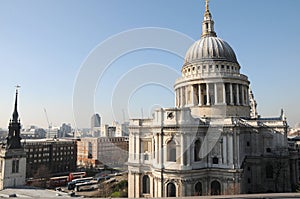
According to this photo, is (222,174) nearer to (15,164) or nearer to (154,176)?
(154,176)

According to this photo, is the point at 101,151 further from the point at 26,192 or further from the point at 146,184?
the point at 26,192

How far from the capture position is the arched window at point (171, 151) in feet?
113

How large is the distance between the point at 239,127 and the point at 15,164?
1284 inches

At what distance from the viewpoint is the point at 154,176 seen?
35125mm

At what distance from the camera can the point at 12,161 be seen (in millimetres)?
34844

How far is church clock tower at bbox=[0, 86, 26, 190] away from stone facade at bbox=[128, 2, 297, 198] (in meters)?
16.1

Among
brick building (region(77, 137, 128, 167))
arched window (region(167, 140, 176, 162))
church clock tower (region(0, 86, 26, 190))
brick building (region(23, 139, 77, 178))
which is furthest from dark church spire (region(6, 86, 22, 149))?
brick building (region(77, 137, 128, 167))

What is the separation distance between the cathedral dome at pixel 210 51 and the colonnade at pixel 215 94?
5.49 meters

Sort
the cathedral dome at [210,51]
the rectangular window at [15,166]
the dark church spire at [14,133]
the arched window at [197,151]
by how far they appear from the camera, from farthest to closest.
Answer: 1. the cathedral dome at [210,51]
2. the dark church spire at [14,133]
3. the arched window at [197,151]
4. the rectangular window at [15,166]

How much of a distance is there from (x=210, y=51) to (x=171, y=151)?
72.2ft

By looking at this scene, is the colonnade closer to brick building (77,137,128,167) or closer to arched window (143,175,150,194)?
arched window (143,175,150,194)

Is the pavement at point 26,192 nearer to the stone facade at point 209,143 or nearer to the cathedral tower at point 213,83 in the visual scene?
the stone facade at point 209,143

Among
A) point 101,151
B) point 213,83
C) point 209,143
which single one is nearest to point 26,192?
point 209,143

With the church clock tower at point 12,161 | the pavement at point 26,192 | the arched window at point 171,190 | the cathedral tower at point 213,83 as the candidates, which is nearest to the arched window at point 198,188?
the arched window at point 171,190
